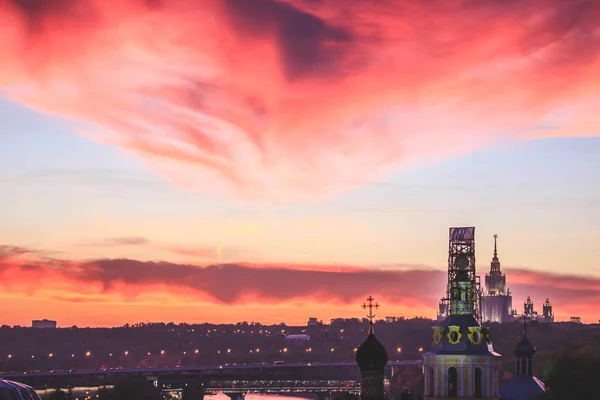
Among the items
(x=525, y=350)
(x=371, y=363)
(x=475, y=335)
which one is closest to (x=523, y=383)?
(x=525, y=350)

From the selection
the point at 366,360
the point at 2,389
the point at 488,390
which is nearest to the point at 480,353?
the point at 488,390

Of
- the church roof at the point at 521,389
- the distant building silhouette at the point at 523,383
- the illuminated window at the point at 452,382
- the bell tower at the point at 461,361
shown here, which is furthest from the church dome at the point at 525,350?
the illuminated window at the point at 452,382

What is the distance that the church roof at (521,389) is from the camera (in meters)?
134

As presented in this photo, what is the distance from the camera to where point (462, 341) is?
126m

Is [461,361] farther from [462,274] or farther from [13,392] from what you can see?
[13,392]

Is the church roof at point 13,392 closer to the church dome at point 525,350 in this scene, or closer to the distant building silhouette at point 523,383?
the distant building silhouette at point 523,383

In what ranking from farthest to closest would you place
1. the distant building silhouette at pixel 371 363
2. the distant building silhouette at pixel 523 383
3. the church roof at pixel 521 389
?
the distant building silhouette at pixel 523 383 → the church roof at pixel 521 389 → the distant building silhouette at pixel 371 363

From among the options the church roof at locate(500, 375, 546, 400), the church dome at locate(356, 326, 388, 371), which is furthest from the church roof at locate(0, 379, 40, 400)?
the church dome at locate(356, 326, 388, 371)

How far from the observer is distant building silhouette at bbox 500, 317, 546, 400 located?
440 feet

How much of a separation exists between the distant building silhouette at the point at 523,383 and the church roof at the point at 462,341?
374 inches

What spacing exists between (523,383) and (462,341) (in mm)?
13964

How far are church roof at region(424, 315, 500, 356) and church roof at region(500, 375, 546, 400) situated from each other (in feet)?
31.5

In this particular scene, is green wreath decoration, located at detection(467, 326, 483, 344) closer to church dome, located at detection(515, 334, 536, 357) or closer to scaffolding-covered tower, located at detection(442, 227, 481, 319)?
scaffolding-covered tower, located at detection(442, 227, 481, 319)

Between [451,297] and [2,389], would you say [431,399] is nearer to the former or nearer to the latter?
[451,297]
